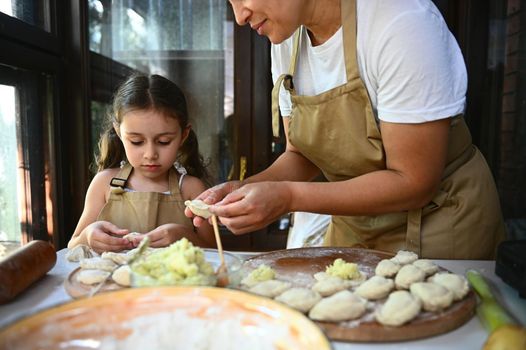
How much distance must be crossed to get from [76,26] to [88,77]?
29 centimetres

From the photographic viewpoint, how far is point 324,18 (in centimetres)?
150

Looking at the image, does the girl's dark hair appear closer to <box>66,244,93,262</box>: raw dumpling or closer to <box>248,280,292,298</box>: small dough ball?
<box>66,244,93,262</box>: raw dumpling

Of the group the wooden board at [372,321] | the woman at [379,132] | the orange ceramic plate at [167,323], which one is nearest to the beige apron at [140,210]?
the woman at [379,132]

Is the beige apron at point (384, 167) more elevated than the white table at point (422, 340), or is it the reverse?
the beige apron at point (384, 167)

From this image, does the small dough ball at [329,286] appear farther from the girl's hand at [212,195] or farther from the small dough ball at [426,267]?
the girl's hand at [212,195]

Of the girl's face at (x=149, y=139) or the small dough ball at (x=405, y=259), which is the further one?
the girl's face at (x=149, y=139)

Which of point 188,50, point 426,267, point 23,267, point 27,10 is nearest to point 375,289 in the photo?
point 426,267

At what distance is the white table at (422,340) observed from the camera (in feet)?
2.85

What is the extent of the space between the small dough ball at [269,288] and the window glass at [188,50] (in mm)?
2187

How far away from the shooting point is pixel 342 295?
951 mm

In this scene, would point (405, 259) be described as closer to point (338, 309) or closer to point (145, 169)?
point (338, 309)

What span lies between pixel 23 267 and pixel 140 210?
0.89m

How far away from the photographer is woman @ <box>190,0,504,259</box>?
1293 mm

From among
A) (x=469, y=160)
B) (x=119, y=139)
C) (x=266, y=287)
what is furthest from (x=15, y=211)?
(x=469, y=160)
